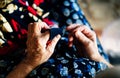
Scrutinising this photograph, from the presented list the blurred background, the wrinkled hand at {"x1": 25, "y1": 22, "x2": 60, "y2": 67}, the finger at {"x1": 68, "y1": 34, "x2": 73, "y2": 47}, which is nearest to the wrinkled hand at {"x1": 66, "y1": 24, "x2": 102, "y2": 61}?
the finger at {"x1": 68, "y1": 34, "x2": 73, "y2": 47}

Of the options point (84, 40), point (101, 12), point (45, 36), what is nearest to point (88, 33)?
point (84, 40)

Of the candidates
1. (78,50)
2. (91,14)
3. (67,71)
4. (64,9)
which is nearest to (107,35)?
(91,14)

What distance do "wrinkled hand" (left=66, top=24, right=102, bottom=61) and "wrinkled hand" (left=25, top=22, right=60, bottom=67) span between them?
11 centimetres

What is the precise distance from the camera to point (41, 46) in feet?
3.07

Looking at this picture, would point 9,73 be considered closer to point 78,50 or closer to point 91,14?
point 78,50

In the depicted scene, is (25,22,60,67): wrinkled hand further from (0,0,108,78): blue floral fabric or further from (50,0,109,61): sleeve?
(50,0,109,61): sleeve

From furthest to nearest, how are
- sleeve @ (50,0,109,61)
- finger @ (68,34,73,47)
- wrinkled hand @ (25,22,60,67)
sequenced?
sleeve @ (50,0,109,61) → finger @ (68,34,73,47) → wrinkled hand @ (25,22,60,67)

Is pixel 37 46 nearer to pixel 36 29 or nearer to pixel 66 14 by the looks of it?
pixel 36 29

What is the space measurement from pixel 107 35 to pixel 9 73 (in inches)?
49.7

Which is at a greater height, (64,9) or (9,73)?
(64,9)

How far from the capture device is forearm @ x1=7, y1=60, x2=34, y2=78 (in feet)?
3.13

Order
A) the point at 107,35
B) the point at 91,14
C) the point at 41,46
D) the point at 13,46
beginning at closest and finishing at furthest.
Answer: the point at 41,46 < the point at 13,46 < the point at 107,35 < the point at 91,14

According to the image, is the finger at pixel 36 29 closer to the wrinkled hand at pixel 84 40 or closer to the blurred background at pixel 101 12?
the wrinkled hand at pixel 84 40

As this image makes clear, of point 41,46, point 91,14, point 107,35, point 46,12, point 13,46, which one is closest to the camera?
point 41,46
